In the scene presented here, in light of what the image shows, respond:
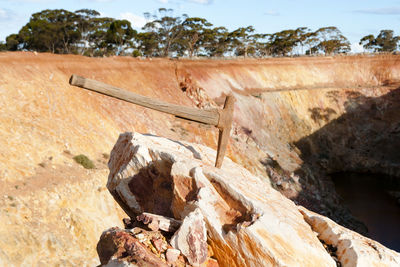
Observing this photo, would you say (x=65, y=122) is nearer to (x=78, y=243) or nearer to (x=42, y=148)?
(x=42, y=148)

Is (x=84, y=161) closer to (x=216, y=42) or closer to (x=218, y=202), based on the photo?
(x=218, y=202)

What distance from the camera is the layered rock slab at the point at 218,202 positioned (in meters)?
6.45

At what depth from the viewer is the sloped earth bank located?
1452 cm

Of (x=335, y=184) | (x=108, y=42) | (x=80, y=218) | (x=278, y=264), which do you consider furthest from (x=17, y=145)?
(x=108, y=42)

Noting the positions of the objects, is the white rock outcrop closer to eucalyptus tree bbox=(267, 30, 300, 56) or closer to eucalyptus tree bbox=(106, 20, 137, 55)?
eucalyptus tree bbox=(106, 20, 137, 55)

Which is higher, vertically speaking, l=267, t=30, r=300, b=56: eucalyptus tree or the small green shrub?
l=267, t=30, r=300, b=56: eucalyptus tree

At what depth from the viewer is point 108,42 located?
172 ft

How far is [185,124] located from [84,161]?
9563 mm

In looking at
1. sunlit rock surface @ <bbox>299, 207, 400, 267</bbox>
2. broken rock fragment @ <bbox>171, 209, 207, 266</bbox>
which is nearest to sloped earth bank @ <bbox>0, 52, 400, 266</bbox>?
broken rock fragment @ <bbox>171, 209, 207, 266</bbox>

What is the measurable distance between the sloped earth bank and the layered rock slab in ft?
21.3

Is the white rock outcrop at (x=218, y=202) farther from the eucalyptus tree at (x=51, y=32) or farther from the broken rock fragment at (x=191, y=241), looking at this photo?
the eucalyptus tree at (x=51, y=32)

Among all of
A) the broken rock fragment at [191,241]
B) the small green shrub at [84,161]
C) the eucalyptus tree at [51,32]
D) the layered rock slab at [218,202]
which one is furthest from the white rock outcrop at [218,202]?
the eucalyptus tree at [51,32]

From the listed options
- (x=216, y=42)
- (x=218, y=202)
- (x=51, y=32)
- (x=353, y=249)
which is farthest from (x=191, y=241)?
(x=216, y=42)

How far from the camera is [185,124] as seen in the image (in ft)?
83.8
